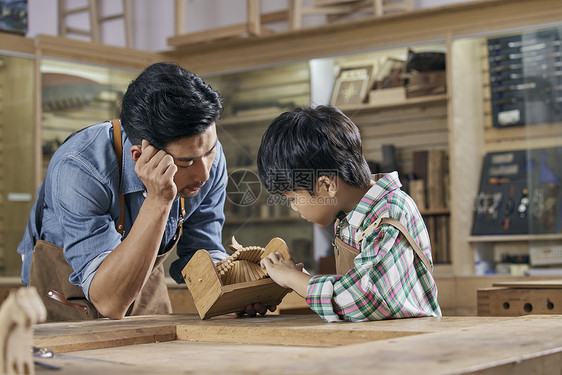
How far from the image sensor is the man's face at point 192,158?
6.39ft

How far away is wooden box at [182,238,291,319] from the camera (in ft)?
5.95

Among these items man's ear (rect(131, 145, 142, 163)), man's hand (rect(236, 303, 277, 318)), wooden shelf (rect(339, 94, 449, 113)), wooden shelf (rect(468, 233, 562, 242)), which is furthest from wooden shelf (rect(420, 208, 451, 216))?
man's ear (rect(131, 145, 142, 163))

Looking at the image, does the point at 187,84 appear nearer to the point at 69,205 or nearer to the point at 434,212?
the point at 69,205

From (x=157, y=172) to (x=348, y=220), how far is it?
521mm

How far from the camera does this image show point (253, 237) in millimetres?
5801

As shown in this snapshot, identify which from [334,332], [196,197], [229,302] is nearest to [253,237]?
[196,197]

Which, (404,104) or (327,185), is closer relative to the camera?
(327,185)

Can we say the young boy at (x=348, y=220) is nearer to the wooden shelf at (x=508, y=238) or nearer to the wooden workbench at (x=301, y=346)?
the wooden workbench at (x=301, y=346)

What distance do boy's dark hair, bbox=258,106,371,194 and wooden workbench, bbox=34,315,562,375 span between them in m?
0.36

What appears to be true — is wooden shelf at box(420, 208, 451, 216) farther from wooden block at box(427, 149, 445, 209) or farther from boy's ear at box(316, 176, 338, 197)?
boy's ear at box(316, 176, 338, 197)

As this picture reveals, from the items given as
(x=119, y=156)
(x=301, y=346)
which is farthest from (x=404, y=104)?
(x=301, y=346)

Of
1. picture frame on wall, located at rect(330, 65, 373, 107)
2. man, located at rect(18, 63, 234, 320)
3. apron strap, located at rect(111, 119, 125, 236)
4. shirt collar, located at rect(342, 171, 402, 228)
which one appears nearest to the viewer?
shirt collar, located at rect(342, 171, 402, 228)

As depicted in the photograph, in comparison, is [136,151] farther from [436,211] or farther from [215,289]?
[436,211]

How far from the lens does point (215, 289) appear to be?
1.81m
